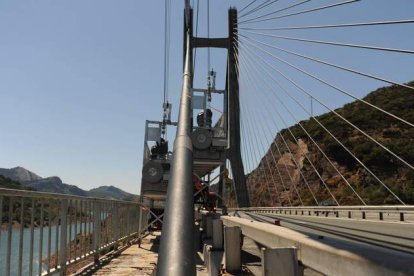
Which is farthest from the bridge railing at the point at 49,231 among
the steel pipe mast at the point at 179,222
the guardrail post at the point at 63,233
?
the steel pipe mast at the point at 179,222

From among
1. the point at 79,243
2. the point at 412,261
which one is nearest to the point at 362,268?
the point at 412,261

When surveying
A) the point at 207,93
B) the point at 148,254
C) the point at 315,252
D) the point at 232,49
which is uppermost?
the point at 232,49

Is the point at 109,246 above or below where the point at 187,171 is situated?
below

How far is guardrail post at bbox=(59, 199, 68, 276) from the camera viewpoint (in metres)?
7.30

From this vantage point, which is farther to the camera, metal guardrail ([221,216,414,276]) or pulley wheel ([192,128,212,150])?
pulley wheel ([192,128,212,150])

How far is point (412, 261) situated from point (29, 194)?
4639 mm

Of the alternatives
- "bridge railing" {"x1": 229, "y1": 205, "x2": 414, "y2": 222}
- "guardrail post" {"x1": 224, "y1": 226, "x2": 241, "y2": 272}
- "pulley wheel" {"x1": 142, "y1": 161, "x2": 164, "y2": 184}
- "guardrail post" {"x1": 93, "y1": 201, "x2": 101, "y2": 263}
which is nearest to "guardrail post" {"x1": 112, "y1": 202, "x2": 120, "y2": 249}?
"guardrail post" {"x1": 93, "y1": 201, "x2": 101, "y2": 263}

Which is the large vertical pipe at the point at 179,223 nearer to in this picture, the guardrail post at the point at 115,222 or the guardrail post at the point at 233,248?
the guardrail post at the point at 233,248

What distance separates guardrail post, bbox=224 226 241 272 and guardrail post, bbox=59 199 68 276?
7.38 ft

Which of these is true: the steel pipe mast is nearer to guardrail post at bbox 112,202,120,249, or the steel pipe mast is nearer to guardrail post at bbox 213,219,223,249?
guardrail post at bbox 213,219,223,249

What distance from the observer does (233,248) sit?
748 cm

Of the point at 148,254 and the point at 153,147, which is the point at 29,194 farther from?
the point at 153,147

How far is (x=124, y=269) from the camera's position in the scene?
8.92 metres

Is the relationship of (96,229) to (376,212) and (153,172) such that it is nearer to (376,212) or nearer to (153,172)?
(153,172)
